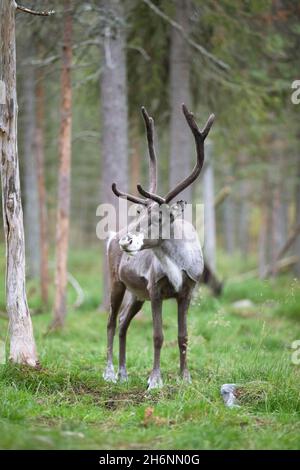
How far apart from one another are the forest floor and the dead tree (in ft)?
1.15

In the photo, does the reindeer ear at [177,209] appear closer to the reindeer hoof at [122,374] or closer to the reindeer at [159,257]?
the reindeer at [159,257]

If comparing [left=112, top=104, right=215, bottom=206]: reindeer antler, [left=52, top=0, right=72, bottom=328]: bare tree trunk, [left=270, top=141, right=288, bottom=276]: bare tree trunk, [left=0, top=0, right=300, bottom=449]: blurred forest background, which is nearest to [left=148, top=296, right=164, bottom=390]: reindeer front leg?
[left=0, top=0, right=300, bottom=449]: blurred forest background

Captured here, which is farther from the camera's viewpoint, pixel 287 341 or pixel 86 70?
pixel 86 70

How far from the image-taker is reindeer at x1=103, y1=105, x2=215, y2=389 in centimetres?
627

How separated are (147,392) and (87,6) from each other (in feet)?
19.7

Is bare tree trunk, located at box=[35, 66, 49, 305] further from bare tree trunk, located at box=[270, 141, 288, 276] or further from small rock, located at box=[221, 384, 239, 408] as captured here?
small rock, located at box=[221, 384, 239, 408]

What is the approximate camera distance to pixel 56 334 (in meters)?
9.65

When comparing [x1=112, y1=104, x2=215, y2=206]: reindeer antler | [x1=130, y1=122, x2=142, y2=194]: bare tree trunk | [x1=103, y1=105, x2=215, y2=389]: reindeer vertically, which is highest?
[x1=130, y1=122, x2=142, y2=194]: bare tree trunk

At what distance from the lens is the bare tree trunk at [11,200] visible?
6156mm

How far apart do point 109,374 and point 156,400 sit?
3.94 ft

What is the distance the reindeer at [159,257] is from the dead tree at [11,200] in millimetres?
1028

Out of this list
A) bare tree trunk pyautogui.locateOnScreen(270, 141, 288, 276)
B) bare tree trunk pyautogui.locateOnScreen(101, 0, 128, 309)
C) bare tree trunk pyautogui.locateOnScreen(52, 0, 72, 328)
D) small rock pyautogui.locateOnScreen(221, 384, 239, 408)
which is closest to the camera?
small rock pyautogui.locateOnScreen(221, 384, 239, 408)

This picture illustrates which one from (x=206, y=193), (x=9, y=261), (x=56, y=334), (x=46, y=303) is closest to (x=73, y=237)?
(x=206, y=193)

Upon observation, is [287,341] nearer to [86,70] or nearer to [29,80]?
[86,70]
